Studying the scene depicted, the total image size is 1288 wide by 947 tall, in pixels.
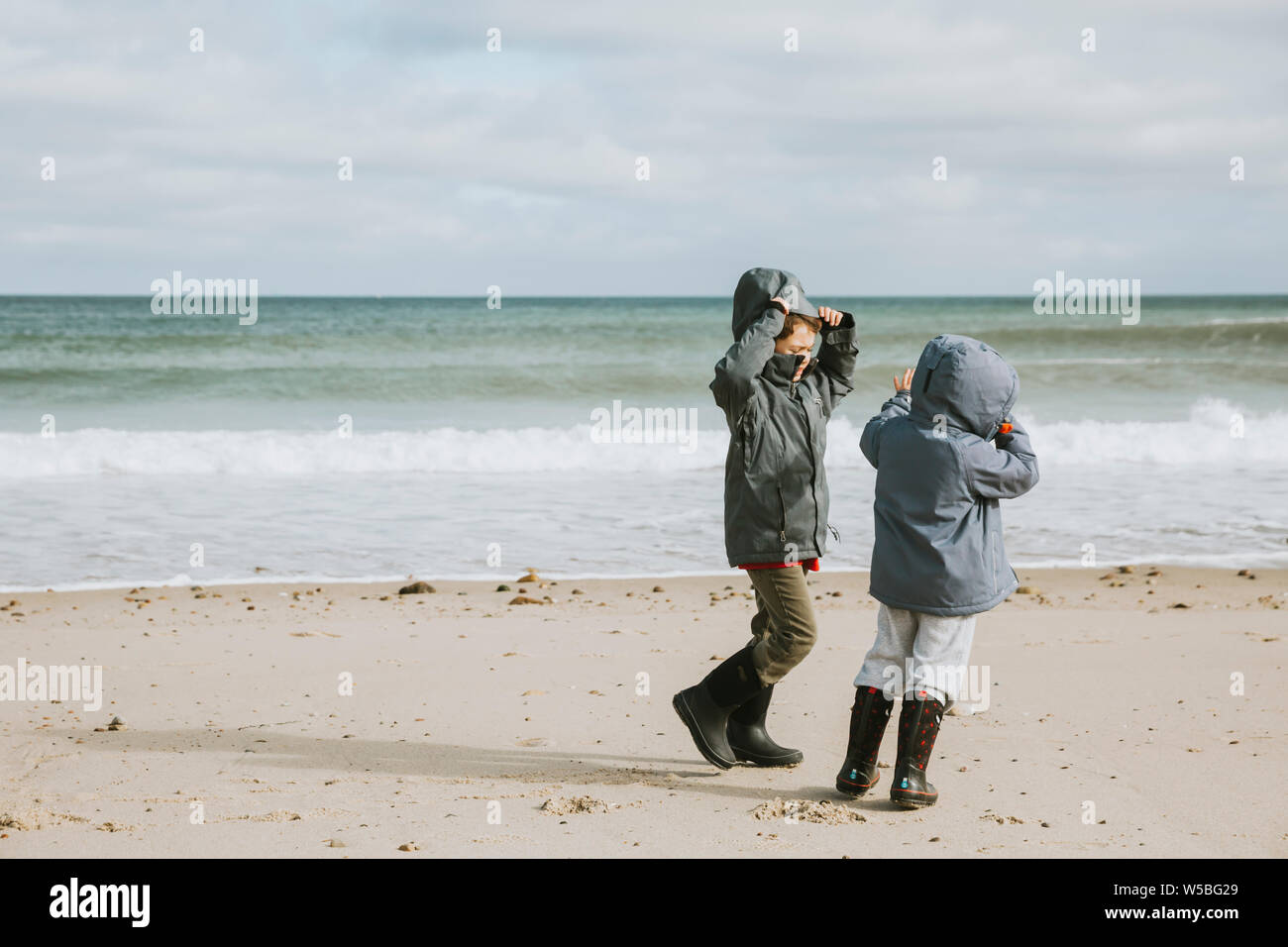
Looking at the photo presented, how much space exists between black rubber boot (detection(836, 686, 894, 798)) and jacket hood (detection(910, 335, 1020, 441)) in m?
0.93

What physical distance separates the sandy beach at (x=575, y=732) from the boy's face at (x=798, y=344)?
149 cm

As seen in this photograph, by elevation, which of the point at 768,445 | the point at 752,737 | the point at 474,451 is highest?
the point at 768,445

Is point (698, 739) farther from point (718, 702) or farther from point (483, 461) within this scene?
point (483, 461)

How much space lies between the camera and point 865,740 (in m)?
3.96

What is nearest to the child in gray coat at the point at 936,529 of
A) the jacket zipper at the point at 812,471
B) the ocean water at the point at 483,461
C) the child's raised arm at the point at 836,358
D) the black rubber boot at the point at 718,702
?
the jacket zipper at the point at 812,471

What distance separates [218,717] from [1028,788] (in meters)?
3.31

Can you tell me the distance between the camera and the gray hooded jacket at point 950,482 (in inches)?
147

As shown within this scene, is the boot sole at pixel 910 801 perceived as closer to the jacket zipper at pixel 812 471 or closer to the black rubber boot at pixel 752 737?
the black rubber boot at pixel 752 737

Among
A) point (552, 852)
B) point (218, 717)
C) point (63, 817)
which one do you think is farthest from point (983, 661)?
point (63, 817)

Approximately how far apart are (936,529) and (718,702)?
106 cm

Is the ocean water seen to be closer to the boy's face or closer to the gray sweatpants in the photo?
the boy's face

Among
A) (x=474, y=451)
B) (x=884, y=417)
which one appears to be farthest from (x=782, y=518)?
(x=474, y=451)

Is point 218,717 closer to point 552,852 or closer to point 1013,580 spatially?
point 552,852

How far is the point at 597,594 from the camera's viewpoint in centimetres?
783
